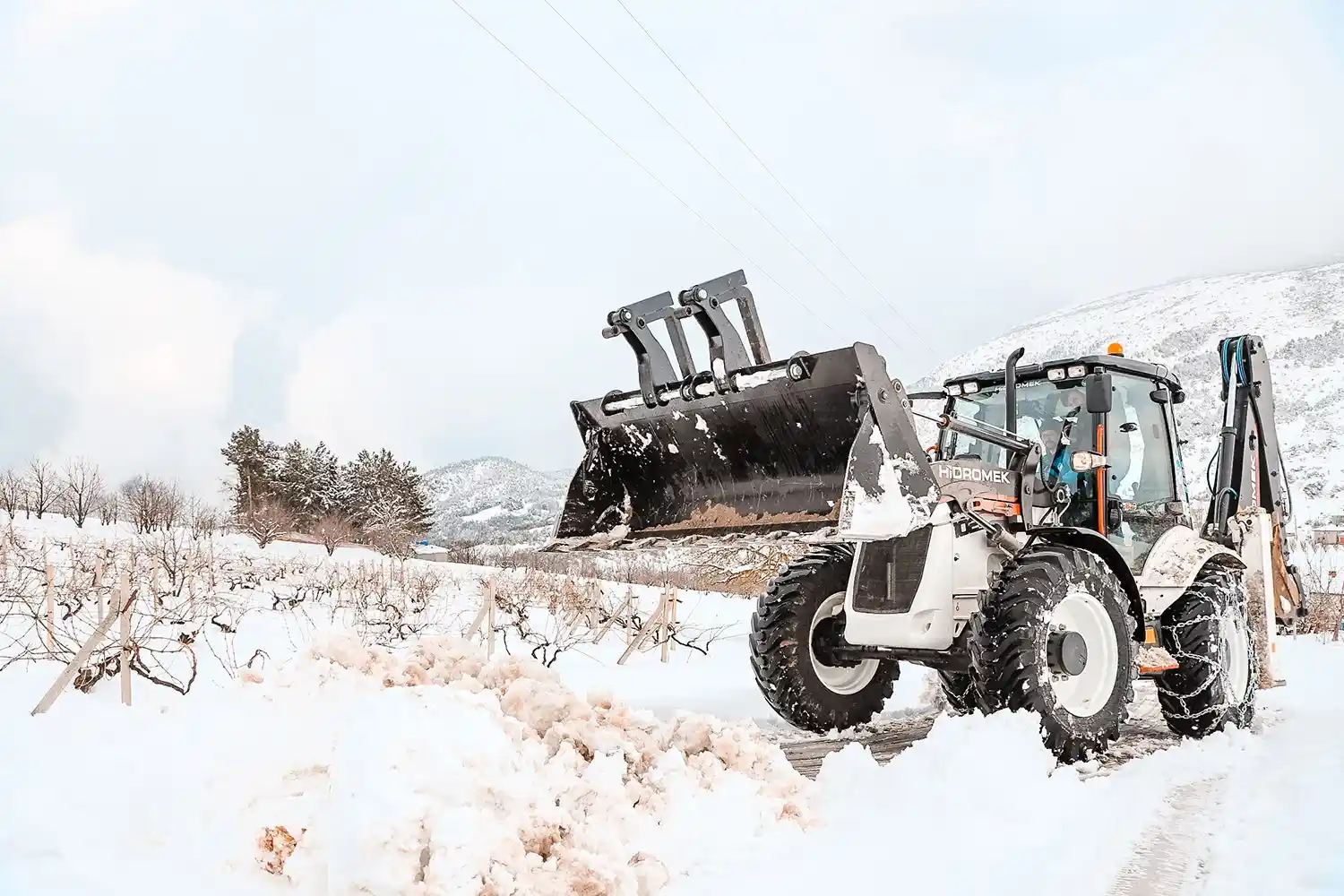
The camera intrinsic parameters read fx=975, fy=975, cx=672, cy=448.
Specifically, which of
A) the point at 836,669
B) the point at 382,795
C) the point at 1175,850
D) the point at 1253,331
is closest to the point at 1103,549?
the point at 836,669

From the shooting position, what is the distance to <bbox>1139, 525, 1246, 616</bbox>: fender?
19.9 ft

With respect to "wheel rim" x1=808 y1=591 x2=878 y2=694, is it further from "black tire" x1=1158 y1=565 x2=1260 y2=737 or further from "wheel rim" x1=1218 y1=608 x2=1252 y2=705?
"wheel rim" x1=1218 y1=608 x2=1252 y2=705

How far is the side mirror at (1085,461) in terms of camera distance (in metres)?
5.50

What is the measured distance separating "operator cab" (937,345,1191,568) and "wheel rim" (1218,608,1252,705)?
65cm

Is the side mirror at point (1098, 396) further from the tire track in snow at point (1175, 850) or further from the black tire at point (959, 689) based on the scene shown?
the tire track in snow at point (1175, 850)

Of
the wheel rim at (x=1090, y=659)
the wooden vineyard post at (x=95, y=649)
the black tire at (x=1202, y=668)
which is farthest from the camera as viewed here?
the black tire at (x=1202, y=668)

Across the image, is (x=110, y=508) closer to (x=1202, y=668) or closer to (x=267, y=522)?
(x=267, y=522)

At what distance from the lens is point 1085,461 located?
5492mm

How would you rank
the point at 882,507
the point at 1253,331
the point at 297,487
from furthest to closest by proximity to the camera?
the point at 1253,331 < the point at 297,487 < the point at 882,507

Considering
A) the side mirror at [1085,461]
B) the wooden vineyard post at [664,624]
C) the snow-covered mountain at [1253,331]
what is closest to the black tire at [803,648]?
the side mirror at [1085,461]

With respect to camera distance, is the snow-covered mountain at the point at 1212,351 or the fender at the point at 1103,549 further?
the snow-covered mountain at the point at 1212,351

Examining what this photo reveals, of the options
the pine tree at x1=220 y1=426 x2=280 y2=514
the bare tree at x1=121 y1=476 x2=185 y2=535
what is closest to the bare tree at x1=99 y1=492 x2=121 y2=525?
the bare tree at x1=121 y1=476 x2=185 y2=535

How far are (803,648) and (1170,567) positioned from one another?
7.76 feet

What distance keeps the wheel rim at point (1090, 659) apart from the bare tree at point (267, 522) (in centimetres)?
2716
